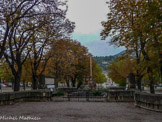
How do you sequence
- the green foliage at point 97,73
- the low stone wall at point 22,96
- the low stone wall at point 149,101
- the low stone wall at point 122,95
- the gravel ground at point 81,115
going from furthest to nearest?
the green foliage at point 97,73, the low stone wall at point 122,95, the low stone wall at point 22,96, the low stone wall at point 149,101, the gravel ground at point 81,115

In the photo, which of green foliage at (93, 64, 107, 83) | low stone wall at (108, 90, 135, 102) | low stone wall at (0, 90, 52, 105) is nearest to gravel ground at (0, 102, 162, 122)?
low stone wall at (0, 90, 52, 105)

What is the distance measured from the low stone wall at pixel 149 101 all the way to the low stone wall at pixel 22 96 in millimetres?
9949

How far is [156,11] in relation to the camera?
9.91 m

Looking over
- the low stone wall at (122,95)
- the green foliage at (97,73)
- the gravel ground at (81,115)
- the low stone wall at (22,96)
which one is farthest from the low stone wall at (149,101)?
the green foliage at (97,73)

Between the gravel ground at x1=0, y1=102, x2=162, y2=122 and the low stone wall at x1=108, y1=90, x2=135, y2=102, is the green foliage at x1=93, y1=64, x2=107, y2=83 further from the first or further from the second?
the gravel ground at x1=0, y1=102, x2=162, y2=122

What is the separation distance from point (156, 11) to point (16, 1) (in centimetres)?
1131

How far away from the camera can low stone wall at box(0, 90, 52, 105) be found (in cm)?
1580

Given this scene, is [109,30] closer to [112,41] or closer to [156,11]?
[112,41]

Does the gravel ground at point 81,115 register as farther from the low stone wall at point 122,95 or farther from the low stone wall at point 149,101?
the low stone wall at point 122,95

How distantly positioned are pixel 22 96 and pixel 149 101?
39.9 ft

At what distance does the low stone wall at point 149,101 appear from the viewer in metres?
12.3

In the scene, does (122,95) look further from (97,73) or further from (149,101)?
(97,73)

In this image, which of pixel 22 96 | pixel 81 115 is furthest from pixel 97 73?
pixel 81 115

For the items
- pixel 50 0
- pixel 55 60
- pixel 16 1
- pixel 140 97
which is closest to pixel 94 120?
pixel 140 97
